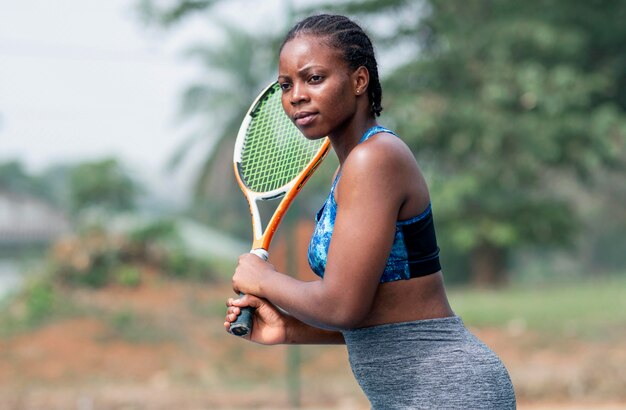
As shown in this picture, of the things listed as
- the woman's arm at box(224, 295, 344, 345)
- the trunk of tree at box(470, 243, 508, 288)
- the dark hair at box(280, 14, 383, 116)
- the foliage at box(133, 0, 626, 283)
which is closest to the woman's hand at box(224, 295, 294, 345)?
the woman's arm at box(224, 295, 344, 345)

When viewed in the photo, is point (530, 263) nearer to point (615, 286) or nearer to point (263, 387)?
point (615, 286)

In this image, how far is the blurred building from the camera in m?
10.1

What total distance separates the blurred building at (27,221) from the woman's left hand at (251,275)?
341 inches

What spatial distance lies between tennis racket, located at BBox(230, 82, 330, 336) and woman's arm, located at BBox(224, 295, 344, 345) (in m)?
0.33

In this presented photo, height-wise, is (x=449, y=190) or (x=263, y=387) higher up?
(x=449, y=190)

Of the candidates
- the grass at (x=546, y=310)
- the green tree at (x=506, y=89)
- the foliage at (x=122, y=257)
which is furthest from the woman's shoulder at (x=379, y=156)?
the green tree at (x=506, y=89)

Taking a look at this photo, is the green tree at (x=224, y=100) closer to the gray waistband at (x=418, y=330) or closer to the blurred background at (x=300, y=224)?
the blurred background at (x=300, y=224)

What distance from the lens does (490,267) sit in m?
16.3

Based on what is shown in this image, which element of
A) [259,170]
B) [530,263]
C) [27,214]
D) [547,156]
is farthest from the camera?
[530,263]

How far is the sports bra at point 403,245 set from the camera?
67.3 inches

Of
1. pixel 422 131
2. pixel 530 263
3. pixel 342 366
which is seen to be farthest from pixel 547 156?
pixel 530 263

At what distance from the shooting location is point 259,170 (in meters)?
2.52

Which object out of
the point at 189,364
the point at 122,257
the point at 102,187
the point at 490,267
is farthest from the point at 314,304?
the point at 490,267

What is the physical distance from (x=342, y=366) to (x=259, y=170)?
22.9 feet
